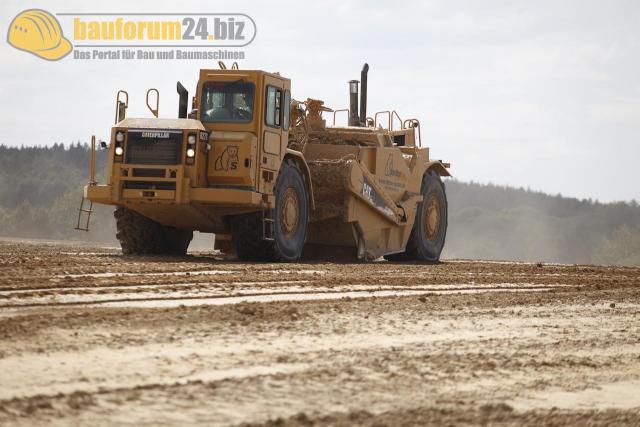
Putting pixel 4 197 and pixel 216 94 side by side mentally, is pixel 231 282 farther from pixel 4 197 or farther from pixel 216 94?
pixel 4 197

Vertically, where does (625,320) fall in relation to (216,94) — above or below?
below

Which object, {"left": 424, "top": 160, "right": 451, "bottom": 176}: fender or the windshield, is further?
{"left": 424, "top": 160, "right": 451, "bottom": 176}: fender

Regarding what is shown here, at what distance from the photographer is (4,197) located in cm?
5662

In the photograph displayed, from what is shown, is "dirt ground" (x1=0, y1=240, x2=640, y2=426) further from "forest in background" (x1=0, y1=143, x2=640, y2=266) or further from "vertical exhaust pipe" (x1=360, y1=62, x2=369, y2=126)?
"forest in background" (x1=0, y1=143, x2=640, y2=266)

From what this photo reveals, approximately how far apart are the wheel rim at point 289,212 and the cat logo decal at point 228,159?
→ 1092 mm

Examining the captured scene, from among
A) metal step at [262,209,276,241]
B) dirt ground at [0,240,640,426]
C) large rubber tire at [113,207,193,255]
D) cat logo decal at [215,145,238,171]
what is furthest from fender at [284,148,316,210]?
dirt ground at [0,240,640,426]

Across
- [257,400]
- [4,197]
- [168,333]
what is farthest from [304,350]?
[4,197]

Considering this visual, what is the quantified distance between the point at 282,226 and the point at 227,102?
184 centimetres

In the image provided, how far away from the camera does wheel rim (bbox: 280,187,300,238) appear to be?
53.1ft

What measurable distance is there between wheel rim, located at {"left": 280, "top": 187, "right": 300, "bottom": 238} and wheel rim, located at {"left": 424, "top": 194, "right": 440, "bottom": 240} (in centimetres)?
486

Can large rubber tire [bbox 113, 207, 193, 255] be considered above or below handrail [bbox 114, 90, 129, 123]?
below

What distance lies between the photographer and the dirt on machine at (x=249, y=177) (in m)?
15.2

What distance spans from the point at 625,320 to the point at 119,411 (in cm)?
570

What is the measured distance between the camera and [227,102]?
623 inches
